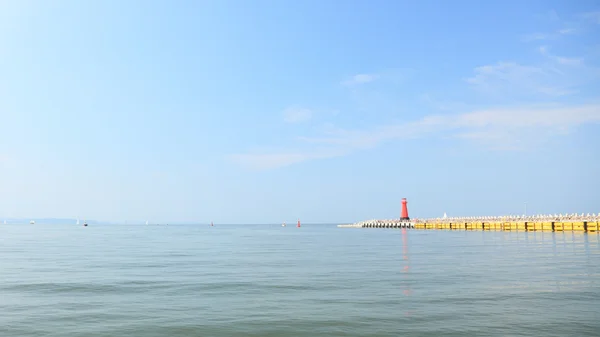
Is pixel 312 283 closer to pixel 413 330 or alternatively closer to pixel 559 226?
pixel 413 330

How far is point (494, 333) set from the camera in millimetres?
13844

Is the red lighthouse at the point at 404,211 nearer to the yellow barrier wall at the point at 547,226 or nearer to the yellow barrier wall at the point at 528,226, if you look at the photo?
the yellow barrier wall at the point at 528,226

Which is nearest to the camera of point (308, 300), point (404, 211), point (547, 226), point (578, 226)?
point (308, 300)

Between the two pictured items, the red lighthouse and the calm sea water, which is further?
the red lighthouse

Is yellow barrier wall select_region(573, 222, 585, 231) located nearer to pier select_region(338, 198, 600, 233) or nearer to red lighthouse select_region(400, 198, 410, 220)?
pier select_region(338, 198, 600, 233)

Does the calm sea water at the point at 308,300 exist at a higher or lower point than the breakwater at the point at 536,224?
lower

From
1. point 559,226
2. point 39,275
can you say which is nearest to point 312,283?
point 39,275

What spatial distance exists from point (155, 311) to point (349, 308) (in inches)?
263

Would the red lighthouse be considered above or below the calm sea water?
above

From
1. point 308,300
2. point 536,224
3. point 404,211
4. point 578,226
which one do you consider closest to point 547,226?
point 536,224

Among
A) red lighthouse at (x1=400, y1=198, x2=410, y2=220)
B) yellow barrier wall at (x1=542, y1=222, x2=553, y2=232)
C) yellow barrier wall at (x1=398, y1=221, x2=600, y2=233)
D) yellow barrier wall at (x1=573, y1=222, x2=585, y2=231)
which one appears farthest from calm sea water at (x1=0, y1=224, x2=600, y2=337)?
red lighthouse at (x1=400, y1=198, x2=410, y2=220)

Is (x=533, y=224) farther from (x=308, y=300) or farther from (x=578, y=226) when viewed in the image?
(x=308, y=300)

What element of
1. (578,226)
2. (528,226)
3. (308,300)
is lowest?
(308,300)

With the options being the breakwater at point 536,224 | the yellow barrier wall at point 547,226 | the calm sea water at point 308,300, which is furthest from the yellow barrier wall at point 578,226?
the calm sea water at point 308,300
